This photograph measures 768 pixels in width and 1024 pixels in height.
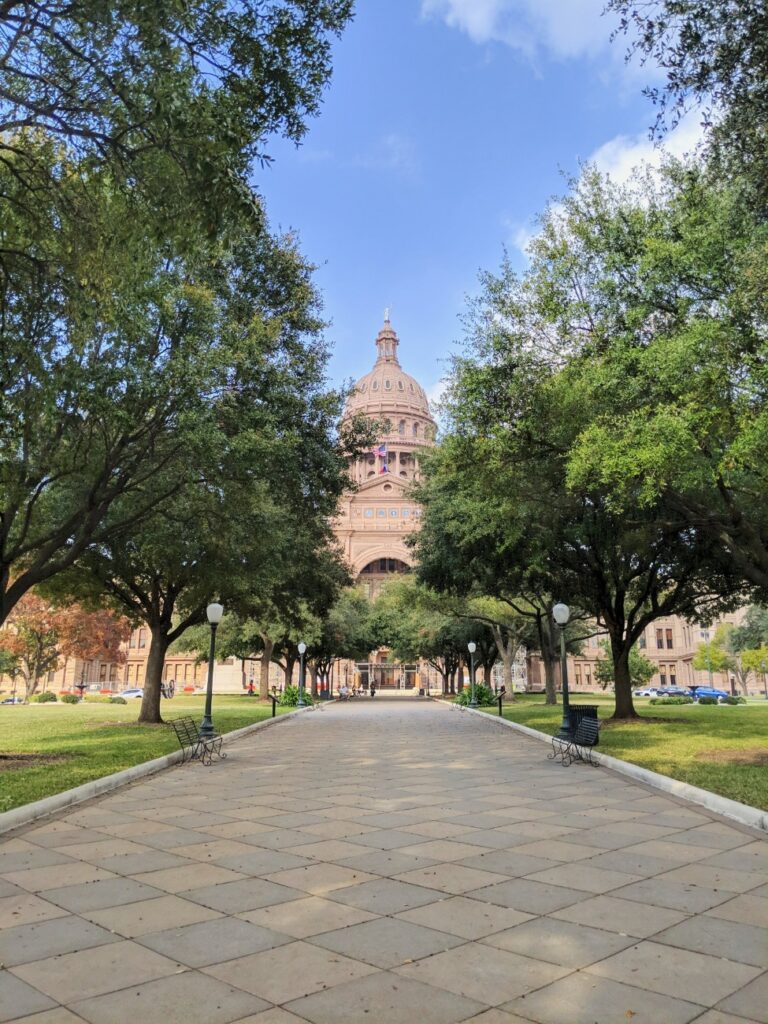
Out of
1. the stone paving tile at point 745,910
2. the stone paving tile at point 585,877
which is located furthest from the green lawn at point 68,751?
the stone paving tile at point 745,910

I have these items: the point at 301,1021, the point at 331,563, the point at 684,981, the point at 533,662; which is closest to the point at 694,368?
the point at 684,981

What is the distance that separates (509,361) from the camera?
15.6 m

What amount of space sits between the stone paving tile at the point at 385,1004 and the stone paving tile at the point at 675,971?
2.86ft

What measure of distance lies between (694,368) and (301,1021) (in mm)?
11641

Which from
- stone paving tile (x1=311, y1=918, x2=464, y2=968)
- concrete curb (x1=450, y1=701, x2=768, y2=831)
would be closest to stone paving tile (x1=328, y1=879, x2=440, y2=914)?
stone paving tile (x1=311, y1=918, x2=464, y2=968)

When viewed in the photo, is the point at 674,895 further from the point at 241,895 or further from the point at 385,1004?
the point at 241,895

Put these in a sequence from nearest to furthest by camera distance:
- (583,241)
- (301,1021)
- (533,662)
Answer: (301,1021), (583,241), (533,662)

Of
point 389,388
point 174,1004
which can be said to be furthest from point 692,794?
point 389,388

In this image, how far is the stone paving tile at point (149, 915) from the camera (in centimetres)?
453

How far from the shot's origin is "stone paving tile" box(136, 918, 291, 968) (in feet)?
13.2

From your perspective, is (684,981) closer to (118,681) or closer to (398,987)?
(398,987)

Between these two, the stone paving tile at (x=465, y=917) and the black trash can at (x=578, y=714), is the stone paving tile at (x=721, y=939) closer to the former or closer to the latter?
the stone paving tile at (x=465, y=917)

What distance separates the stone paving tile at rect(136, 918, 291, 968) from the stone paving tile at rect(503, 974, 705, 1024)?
1544 mm

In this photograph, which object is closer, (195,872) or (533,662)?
(195,872)
